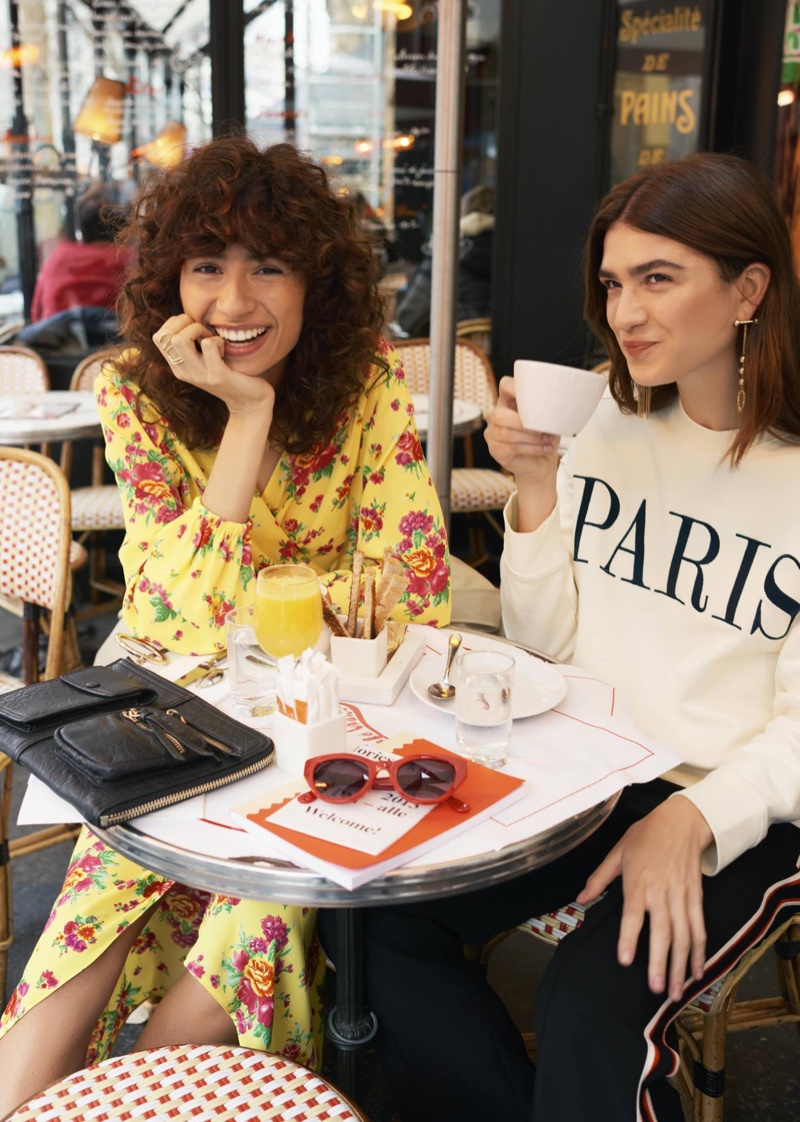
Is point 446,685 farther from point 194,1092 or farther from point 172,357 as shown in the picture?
point 172,357

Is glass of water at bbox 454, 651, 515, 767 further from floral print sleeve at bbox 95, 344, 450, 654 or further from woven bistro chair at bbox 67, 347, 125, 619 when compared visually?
woven bistro chair at bbox 67, 347, 125, 619

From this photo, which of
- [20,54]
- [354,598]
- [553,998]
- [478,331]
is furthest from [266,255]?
[20,54]

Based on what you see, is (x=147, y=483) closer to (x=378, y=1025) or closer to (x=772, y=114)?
(x=378, y=1025)

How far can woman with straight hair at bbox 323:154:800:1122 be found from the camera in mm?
1320

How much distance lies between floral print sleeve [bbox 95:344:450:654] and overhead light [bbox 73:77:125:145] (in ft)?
12.2

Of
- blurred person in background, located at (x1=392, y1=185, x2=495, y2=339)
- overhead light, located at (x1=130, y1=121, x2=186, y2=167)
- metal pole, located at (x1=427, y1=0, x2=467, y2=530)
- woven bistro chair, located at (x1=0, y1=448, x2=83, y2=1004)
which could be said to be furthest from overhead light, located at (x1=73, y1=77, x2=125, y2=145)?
metal pole, located at (x1=427, y1=0, x2=467, y2=530)

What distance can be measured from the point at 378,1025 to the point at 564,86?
432 centimetres

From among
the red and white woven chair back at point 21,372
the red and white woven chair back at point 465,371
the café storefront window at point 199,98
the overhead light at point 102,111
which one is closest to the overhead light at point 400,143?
the café storefront window at point 199,98

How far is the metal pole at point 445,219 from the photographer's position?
6.68 ft

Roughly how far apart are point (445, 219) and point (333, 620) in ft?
3.11

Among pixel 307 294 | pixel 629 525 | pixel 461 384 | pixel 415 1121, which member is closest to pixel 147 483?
pixel 307 294

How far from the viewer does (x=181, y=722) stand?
52.4 inches

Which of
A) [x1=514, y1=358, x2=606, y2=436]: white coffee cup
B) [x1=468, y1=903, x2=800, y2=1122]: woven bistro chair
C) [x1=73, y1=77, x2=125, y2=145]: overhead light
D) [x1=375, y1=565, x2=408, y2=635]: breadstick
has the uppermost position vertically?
[x1=73, y1=77, x2=125, y2=145]: overhead light

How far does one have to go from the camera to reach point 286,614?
1479 mm
